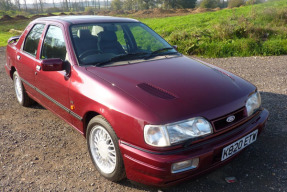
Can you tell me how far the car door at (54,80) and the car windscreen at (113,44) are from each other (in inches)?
8.8

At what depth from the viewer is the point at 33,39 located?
156 inches

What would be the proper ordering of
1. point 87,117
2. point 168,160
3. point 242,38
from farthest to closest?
point 242,38 < point 87,117 < point 168,160

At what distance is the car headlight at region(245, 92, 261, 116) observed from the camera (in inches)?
99.6

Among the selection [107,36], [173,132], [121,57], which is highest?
[107,36]

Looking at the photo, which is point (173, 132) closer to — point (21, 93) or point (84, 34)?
point (84, 34)

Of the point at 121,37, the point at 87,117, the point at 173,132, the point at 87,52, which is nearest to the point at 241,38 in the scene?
the point at 121,37

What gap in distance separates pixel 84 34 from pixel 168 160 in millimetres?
2043

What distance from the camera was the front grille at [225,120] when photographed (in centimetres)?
222

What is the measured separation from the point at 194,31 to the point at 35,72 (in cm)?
782

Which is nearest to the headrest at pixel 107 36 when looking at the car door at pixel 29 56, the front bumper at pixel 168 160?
the car door at pixel 29 56

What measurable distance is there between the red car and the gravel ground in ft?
1.02

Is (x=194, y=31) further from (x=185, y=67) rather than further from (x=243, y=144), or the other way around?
(x=243, y=144)

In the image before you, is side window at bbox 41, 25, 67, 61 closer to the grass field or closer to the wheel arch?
the wheel arch

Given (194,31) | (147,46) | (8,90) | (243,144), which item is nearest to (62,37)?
(147,46)
